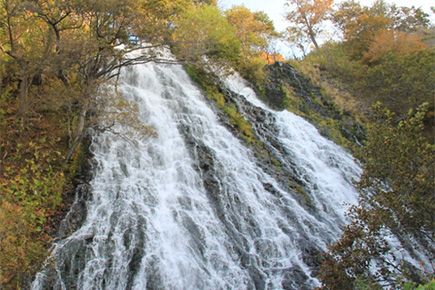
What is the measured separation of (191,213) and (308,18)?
32387 millimetres

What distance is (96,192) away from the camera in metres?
10.1

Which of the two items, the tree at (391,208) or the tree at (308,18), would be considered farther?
the tree at (308,18)

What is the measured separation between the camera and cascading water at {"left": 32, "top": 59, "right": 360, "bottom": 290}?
828 cm

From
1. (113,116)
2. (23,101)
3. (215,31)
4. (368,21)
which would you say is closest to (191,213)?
(113,116)

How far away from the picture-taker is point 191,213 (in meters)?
10.2

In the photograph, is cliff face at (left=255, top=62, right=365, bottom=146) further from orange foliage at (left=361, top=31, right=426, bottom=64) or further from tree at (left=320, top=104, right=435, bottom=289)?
tree at (left=320, top=104, right=435, bottom=289)

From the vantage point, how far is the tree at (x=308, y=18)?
35.6 meters

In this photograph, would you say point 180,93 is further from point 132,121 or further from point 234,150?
point 132,121

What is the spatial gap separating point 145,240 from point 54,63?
6326 millimetres

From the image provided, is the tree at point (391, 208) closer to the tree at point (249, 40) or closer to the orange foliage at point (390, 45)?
the tree at point (249, 40)

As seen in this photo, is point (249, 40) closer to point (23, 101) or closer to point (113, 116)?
point (113, 116)

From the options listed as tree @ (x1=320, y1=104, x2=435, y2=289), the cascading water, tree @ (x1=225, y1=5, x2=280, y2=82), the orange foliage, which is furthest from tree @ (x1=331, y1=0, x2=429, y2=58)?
tree @ (x1=320, y1=104, x2=435, y2=289)

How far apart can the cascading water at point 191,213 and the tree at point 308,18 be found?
2373 centimetres

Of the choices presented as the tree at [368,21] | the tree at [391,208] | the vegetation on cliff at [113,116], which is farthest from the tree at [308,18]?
the tree at [391,208]
